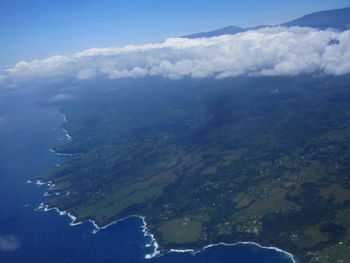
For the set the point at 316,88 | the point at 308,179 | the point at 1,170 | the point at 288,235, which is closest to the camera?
the point at 288,235

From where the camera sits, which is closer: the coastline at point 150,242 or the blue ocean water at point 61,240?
the blue ocean water at point 61,240

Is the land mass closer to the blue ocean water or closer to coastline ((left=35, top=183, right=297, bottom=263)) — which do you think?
coastline ((left=35, top=183, right=297, bottom=263))

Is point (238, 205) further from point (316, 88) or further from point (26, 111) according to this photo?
point (26, 111)

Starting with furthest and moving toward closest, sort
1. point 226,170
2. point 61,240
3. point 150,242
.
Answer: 1. point 226,170
2. point 61,240
3. point 150,242

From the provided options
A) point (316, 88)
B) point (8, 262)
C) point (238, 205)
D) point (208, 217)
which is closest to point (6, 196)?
point (8, 262)

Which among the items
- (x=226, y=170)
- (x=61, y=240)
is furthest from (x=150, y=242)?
(x=226, y=170)

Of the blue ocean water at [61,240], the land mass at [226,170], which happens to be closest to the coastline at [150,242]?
the blue ocean water at [61,240]

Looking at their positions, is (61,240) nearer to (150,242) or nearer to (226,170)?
(150,242)

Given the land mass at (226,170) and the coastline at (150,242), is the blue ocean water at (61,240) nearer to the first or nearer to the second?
the coastline at (150,242)
